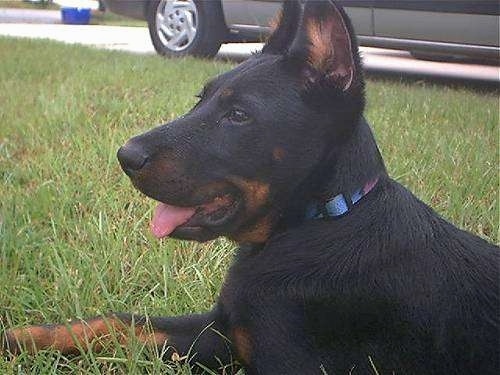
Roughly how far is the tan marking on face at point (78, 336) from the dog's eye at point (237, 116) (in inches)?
25.7

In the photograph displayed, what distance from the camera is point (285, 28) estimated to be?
2.34 metres

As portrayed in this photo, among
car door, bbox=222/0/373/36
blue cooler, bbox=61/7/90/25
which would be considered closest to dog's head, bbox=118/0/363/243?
car door, bbox=222/0/373/36

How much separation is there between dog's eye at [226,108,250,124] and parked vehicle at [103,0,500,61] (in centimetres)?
334

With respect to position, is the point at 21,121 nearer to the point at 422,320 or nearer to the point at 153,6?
the point at 422,320

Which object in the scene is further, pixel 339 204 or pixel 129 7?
pixel 129 7

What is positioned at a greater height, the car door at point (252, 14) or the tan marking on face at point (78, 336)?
the tan marking on face at point (78, 336)

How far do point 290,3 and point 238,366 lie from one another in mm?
1126

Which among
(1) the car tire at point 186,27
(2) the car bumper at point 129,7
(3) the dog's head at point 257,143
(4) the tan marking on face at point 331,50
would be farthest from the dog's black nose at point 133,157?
(2) the car bumper at point 129,7

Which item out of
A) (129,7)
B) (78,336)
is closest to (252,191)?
(78,336)

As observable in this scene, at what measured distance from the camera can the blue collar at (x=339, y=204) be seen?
1.98 meters

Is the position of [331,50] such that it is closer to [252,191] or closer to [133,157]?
[252,191]

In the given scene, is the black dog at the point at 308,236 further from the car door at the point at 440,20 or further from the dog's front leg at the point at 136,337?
the car door at the point at 440,20

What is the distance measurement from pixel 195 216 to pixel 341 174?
419 mm

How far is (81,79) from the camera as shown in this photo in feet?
18.7
